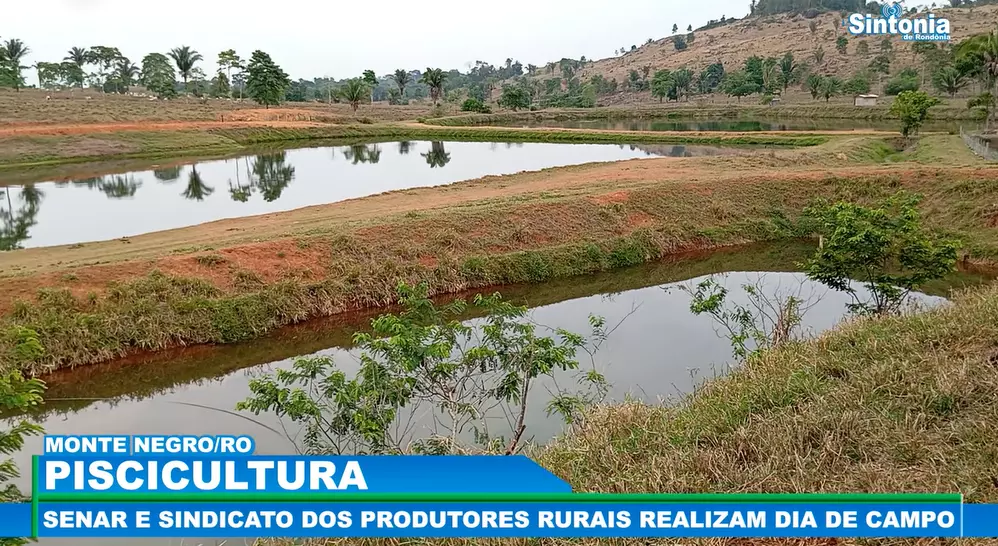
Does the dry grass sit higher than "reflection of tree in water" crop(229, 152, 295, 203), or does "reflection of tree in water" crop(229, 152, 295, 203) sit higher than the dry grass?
the dry grass

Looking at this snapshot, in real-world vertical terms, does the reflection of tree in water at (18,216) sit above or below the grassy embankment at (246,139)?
below

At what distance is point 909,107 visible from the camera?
40.8 m

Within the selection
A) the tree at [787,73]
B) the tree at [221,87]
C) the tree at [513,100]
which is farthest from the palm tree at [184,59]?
the tree at [787,73]

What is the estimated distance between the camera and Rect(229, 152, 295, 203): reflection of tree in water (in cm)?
3009

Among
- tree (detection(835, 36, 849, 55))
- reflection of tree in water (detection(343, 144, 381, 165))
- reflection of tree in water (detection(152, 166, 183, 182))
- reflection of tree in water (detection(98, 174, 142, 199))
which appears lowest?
reflection of tree in water (detection(98, 174, 142, 199))

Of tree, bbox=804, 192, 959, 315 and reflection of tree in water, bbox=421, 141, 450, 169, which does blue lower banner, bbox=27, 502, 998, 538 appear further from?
reflection of tree in water, bbox=421, 141, 450, 169

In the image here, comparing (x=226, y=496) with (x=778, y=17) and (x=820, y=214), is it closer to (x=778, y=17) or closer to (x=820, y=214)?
(x=820, y=214)

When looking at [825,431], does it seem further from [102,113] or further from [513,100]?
[513,100]

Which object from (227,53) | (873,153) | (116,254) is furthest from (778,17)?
(116,254)

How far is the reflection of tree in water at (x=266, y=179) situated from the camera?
30.1 metres

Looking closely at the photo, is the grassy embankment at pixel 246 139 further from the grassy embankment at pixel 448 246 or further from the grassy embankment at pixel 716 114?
the grassy embankment at pixel 448 246

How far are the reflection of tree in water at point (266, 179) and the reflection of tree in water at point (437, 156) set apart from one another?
27.6 ft

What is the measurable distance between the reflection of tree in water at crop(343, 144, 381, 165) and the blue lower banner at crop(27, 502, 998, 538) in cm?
4062

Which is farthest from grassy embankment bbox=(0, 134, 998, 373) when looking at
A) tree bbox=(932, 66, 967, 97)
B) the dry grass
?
tree bbox=(932, 66, 967, 97)
